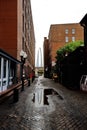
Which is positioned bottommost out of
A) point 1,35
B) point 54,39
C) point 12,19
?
point 1,35

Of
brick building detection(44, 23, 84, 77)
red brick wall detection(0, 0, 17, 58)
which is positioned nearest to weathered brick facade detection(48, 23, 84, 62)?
brick building detection(44, 23, 84, 77)

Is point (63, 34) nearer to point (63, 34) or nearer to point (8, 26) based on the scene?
point (63, 34)

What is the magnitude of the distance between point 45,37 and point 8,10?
A: 363 ft

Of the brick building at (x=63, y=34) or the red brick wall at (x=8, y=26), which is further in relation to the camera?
the brick building at (x=63, y=34)

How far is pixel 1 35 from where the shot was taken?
3219 cm

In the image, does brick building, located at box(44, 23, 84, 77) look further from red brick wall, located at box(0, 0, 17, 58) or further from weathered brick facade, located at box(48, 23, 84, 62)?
red brick wall, located at box(0, 0, 17, 58)

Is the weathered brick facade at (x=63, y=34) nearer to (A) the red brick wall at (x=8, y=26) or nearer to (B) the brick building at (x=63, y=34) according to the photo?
(B) the brick building at (x=63, y=34)

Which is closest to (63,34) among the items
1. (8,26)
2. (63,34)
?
(63,34)

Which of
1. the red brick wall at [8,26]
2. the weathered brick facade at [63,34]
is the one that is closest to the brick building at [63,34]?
the weathered brick facade at [63,34]

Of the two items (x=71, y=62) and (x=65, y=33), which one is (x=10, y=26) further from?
(x=65, y=33)

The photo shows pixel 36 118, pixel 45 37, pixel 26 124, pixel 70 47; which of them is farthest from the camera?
pixel 45 37

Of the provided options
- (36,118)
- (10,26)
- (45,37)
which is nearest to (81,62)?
(10,26)

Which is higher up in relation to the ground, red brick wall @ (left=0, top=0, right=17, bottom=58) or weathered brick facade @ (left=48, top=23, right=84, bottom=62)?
weathered brick facade @ (left=48, top=23, right=84, bottom=62)

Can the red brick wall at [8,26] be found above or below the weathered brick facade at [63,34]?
below
